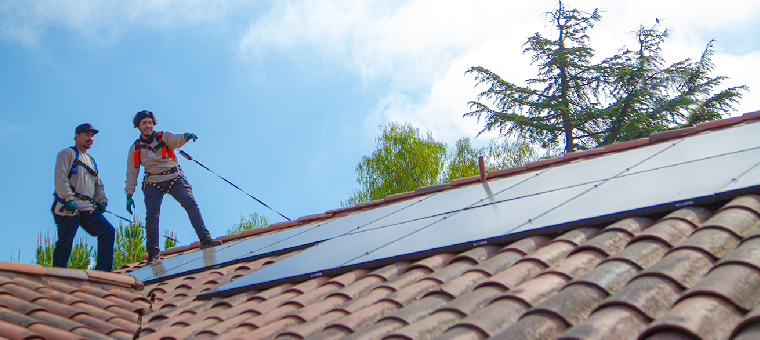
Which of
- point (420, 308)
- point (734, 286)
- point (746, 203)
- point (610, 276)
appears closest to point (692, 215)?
point (746, 203)

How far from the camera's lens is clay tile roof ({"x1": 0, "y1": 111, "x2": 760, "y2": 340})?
2.31 metres

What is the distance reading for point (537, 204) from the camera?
4.64 meters

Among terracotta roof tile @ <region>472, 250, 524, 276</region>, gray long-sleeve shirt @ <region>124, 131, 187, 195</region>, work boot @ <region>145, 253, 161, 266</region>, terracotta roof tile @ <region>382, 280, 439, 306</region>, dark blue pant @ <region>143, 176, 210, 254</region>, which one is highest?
gray long-sleeve shirt @ <region>124, 131, 187, 195</region>

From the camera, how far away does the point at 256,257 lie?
6660 millimetres

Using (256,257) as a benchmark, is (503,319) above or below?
below

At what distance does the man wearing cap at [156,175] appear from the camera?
314 inches

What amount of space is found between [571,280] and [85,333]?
11.4ft

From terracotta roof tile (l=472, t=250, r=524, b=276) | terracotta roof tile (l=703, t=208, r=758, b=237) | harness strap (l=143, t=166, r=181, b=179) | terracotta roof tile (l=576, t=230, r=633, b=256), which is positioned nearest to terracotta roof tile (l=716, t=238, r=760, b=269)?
terracotta roof tile (l=703, t=208, r=758, b=237)

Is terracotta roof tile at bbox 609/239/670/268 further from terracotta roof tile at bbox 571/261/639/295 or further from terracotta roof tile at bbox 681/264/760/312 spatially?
terracotta roof tile at bbox 681/264/760/312

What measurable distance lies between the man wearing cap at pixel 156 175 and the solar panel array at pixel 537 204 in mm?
1557

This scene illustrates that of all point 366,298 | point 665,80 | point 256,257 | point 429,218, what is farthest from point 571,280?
point 665,80

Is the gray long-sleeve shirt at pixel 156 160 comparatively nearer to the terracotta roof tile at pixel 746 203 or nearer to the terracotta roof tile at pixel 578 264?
the terracotta roof tile at pixel 578 264

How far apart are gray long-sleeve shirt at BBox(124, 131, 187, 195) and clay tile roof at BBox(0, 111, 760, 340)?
2595mm

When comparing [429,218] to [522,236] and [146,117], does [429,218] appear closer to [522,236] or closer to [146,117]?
[522,236]
